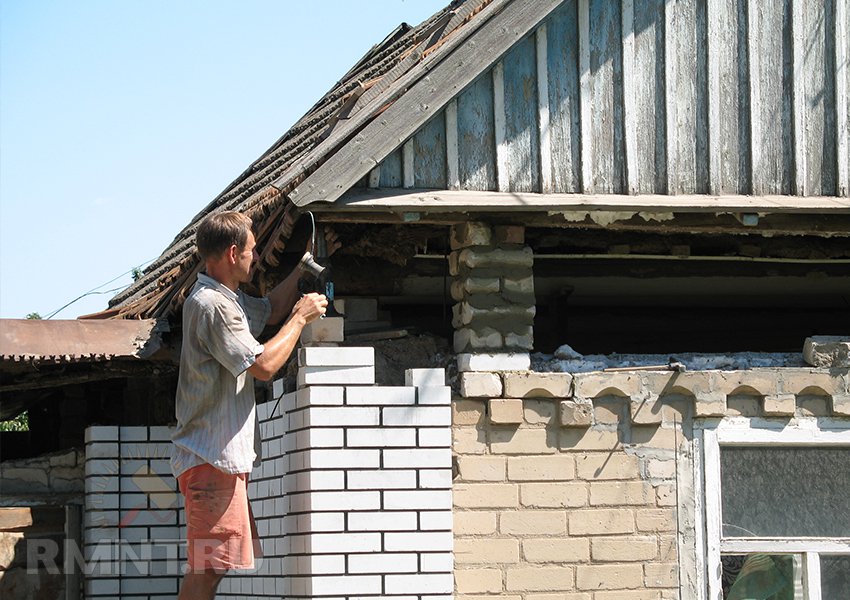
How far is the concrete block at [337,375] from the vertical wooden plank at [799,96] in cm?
282

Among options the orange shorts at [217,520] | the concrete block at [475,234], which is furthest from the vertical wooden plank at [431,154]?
the orange shorts at [217,520]

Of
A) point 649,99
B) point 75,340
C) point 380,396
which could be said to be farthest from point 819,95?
point 75,340

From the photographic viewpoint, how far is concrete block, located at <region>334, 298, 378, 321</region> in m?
8.30

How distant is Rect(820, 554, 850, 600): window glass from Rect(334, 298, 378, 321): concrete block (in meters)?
2.89

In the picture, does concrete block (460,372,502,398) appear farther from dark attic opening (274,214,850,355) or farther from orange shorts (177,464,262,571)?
orange shorts (177,464,262,571)

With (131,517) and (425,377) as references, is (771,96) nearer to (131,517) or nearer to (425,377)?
(425,377)

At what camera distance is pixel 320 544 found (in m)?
7.25

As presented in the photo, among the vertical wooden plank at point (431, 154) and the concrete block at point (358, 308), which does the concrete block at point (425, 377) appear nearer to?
the concrete block at point (358, 308)

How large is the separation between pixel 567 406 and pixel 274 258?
1.83 meters

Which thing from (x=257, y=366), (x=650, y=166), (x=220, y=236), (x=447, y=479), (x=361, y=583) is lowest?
(x=361, y=583)

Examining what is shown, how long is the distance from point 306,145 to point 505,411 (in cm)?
282

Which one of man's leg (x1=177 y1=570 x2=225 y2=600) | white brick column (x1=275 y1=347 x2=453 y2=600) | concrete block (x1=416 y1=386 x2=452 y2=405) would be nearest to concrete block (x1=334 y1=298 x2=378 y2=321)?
white brick column (x1=275 y1=347 x2=453 y2=600)

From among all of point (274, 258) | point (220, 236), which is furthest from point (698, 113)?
point (220, 236)

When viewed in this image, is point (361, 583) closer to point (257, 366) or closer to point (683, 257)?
point (257, 366)
